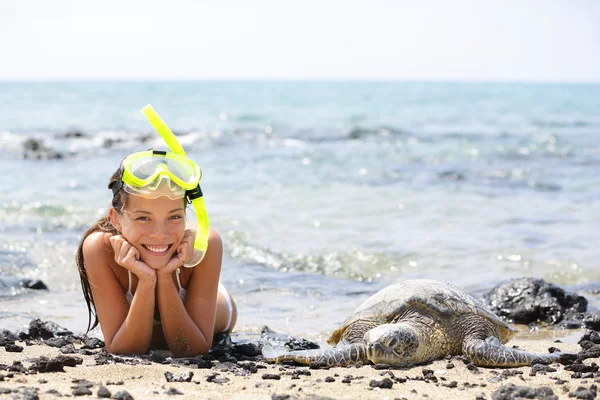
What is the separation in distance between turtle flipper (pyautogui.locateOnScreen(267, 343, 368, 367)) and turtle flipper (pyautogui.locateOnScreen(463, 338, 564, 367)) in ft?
2.32

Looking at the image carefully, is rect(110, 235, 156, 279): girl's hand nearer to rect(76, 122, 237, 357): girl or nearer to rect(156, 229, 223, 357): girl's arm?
rect(76, 122, 237, 357): girl

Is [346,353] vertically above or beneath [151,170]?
beneath

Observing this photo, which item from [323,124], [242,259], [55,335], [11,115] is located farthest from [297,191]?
[11,115]

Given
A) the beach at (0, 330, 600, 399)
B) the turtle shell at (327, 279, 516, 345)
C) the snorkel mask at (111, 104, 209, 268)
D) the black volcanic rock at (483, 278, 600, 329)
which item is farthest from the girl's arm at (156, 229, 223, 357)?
the black volcanic rock at (483, 278, 600, 329)

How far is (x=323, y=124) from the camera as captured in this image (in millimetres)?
35469

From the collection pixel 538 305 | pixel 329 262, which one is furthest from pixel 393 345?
pixel 329 262

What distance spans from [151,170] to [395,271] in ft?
16.2

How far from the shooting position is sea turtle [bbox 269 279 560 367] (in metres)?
4.59

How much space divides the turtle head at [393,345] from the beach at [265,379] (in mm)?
83

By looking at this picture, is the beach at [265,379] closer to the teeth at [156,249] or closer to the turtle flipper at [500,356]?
the turtle flipper at [500,356]

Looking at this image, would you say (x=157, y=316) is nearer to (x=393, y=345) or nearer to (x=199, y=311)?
(x=199, y=311)

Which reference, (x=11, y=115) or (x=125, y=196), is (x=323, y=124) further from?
(x=125, y=196)

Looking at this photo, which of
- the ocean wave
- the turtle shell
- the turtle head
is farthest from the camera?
the ocean wave

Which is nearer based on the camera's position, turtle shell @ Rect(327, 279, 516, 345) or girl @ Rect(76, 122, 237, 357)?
girl @ Rect(76, 122, 237, 357)
